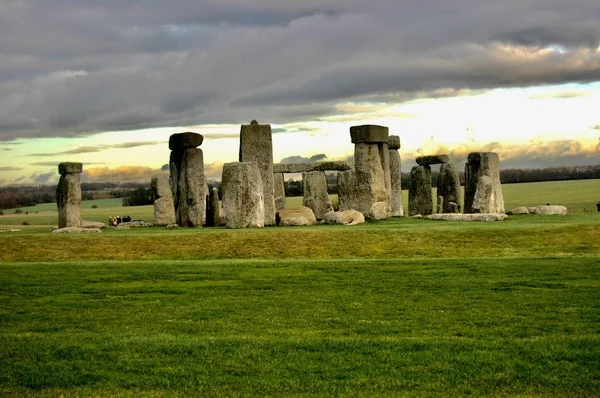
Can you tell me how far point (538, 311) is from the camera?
1468 cm

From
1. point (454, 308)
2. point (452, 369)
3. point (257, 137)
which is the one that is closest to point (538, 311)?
point (454, 308)

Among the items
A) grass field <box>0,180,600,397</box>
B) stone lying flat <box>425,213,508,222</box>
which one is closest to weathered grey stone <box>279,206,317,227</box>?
stone lying flat <box>425,213,508,222</box>

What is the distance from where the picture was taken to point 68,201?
37.6 metres

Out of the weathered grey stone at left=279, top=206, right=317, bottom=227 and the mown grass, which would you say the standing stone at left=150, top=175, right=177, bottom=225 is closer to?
the weathered grey stone at left=279, top=206, right=317, bottom=227

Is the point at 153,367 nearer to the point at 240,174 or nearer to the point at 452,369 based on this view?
the point at 452,369

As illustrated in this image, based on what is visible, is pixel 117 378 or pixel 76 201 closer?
pixel 117 378

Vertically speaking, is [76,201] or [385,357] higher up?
[76,201]

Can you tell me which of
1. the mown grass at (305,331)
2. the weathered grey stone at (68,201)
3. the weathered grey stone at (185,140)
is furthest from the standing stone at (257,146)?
the mown grass at (305,331)

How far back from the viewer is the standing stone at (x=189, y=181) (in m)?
33.9

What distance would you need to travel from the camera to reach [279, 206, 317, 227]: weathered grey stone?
31.9 meters

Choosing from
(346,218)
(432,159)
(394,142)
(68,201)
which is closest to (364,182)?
(346,218)

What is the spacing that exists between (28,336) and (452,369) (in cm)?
708

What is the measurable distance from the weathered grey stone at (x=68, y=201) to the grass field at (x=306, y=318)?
1169 cm

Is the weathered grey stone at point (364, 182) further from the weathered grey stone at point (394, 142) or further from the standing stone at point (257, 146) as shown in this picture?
the weathered grey stone at point (394, 142)
